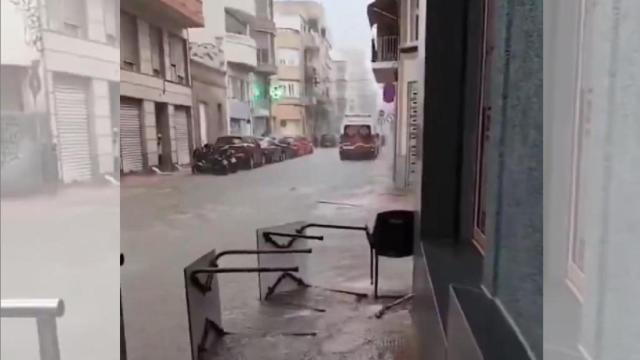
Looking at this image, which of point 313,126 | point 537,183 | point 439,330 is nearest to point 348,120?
point 313,126

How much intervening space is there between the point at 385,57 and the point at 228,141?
141 centimetres

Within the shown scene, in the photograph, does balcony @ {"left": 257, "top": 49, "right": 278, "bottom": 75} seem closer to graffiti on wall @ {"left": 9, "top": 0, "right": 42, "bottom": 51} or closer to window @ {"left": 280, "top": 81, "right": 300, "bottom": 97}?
window @ {"left": 280, "top": 81, "right": 300, "bottom": 97}

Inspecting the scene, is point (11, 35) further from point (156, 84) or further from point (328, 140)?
point (328, 140)

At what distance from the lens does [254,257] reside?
371 centimetres

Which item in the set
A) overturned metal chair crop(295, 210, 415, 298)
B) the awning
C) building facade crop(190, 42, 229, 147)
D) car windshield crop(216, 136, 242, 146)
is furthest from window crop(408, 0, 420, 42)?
car windshield crop(216, 136, 242, 146)

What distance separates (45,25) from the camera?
1.75 m

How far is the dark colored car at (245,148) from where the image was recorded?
368 cm

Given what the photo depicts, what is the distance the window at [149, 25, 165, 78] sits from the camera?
319 cm

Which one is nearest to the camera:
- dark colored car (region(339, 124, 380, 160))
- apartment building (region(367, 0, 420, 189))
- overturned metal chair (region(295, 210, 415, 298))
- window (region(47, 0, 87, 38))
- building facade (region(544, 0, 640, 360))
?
building facade (region(544, 0, 640, 360))

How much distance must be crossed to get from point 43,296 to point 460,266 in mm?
1524

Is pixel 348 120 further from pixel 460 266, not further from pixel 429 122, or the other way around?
pixel 460 266

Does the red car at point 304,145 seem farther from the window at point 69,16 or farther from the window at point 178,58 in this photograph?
the window at point 69,16

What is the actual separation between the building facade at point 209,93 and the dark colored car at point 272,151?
365 millimetres

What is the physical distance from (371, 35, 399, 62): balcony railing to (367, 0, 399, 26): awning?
0.43 ft
